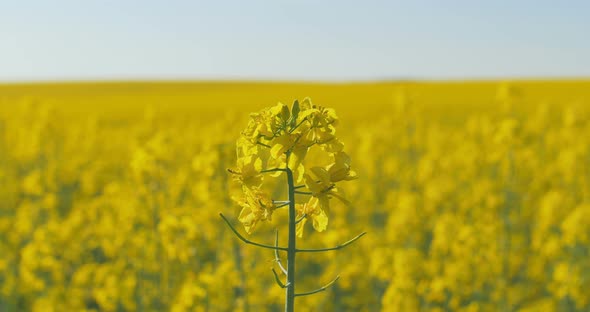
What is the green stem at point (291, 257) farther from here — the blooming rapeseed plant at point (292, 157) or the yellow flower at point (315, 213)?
the yellow flower at point (315, 213)

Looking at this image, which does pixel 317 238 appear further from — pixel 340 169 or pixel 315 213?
pixel 340 169

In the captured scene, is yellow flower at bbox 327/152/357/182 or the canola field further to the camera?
the canola field

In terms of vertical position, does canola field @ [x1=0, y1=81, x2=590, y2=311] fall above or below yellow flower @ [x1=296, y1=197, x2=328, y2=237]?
below

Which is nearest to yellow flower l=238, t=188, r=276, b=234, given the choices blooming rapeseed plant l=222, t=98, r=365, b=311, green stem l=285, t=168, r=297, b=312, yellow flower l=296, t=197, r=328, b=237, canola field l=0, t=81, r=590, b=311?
blooming rapeseed plant l=222, t=98, r=365, b=311

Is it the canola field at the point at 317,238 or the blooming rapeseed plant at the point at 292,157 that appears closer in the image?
the blooming rapeseed plant at the point at 292,157

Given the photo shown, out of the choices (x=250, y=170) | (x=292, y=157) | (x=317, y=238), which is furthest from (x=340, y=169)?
(x=317, y=238)

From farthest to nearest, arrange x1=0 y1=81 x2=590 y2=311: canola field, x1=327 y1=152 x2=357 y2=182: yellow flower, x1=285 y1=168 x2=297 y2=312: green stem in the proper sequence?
1. x1=0 y1=81 x2=590 y2=311: canola field
2. x1=327 y1=152 x2=357 y2=182: yellow flower
3. x1=285 y1=168 x2=297 y2=312: green stem

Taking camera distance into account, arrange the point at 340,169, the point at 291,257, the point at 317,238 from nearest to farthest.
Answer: the point at 291,257
the point at 340,169
the point at 317,238

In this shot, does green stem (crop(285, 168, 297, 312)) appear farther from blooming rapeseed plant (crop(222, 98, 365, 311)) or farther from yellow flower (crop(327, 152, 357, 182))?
yellow flower (crop(327, 152, 357, 182))

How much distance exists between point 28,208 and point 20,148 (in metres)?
4.89

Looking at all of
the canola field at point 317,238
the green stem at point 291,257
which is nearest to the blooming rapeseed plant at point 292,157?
the green stem at point 291,257

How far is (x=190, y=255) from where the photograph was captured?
582 centimetres

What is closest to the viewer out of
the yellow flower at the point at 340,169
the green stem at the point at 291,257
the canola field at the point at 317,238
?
the green stem at the point at 291,257

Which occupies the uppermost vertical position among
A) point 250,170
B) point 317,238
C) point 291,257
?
point 250,170
